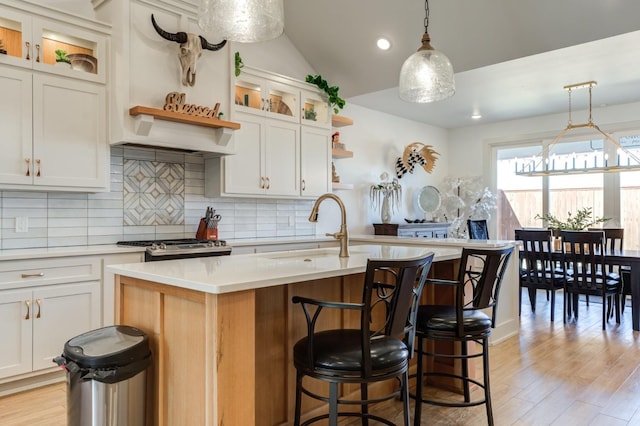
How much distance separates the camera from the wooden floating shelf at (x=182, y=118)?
3.42 meters

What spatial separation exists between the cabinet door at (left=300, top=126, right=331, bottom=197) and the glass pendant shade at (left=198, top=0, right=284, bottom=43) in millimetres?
2876

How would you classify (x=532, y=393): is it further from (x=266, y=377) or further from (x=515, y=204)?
(x=515, y=204)

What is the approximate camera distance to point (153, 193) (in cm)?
411

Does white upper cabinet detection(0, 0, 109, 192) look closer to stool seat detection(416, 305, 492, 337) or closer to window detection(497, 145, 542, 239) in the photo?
stool seat detection(416, 305, 492, 337)

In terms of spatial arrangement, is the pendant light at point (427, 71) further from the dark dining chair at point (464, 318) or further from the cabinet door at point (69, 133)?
the cabinet door at point (69, 133)

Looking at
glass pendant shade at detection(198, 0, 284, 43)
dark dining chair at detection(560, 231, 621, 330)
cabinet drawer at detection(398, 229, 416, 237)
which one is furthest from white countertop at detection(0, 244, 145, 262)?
dark dining chair at detection(560, 231, 621, 330)

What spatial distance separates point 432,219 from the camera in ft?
23.9

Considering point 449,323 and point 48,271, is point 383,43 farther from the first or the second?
point 48,271

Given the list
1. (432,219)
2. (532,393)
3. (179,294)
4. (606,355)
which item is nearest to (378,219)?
(432,219)

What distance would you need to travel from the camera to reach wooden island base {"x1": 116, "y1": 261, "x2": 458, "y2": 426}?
155cm

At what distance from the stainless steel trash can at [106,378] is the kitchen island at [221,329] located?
106 mm

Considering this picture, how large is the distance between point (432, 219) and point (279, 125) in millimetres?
3564

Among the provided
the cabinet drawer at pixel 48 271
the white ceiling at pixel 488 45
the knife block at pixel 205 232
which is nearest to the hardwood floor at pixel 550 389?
the cabinet drawer at pixel 48 271

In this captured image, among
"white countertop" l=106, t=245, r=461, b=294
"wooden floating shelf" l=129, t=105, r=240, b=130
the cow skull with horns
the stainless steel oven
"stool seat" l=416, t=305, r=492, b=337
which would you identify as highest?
the cow skull with horns
